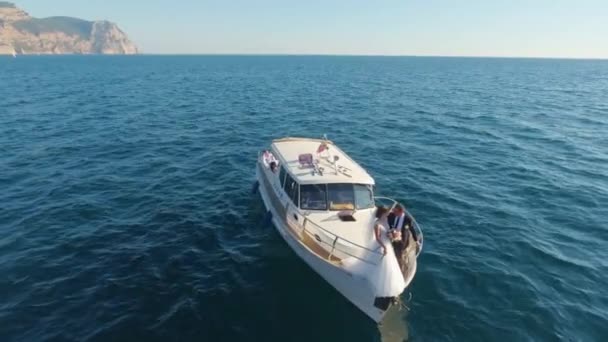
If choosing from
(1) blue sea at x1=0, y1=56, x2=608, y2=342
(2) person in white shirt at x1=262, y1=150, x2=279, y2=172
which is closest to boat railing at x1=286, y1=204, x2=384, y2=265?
(1) blue sea at x1=0, y1=56, x2=608, y2=342

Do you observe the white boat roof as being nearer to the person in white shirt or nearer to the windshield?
the windshield

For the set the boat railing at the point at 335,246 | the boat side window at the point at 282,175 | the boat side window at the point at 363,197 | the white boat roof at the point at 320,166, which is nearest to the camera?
the boat railing at the point at 335,246

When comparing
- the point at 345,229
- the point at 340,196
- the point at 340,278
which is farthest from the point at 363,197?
the point at 340,278

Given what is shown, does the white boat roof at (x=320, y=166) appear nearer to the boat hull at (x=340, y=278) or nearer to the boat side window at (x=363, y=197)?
the boat side window at (x=363, y=197)

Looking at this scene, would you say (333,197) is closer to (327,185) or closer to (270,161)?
(327,185)

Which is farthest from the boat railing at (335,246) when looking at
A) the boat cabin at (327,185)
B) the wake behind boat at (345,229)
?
the boat cabin at (327,185)

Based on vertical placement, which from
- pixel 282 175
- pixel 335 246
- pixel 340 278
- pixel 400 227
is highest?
pixel 282 175
